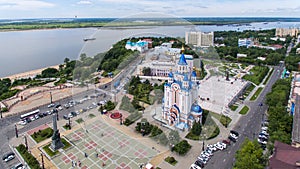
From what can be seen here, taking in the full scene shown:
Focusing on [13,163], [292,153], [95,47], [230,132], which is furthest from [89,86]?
[292,153]

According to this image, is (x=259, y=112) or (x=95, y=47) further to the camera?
(x=95, y=47)

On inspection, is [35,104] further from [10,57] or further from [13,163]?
[10,57]

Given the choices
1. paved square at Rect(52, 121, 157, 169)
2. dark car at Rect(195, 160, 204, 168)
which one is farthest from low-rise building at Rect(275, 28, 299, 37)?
paved square at Rect(52, 121, 157, 169)

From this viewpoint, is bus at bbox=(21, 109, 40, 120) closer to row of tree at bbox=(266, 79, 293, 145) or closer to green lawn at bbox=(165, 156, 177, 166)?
green lawn at bbox=(165, 156, 177, 166)

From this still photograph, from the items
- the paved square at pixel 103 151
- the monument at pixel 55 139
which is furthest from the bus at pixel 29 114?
the monument at pixel 55 139

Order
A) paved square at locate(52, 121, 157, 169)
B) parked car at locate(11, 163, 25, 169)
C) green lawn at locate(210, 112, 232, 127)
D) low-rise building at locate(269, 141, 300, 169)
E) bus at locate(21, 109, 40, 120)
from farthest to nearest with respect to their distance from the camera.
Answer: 1. bus at locate(21, 109, 40, 120)
2. green lawn at locate(210, 112, 232, 127)
3. paved square at locate(52, 121, 157, 169)
4. parked car at locate(11, 163, 25, 169)
5. low-rise building at locate(269, 141, 300, 169)

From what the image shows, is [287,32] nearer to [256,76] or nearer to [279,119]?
[256,76]

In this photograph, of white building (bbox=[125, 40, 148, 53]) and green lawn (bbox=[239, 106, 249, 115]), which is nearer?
green lawn (bbox=[239, 106, 249, 115])

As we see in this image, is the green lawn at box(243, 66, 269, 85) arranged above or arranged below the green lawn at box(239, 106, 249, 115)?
above
